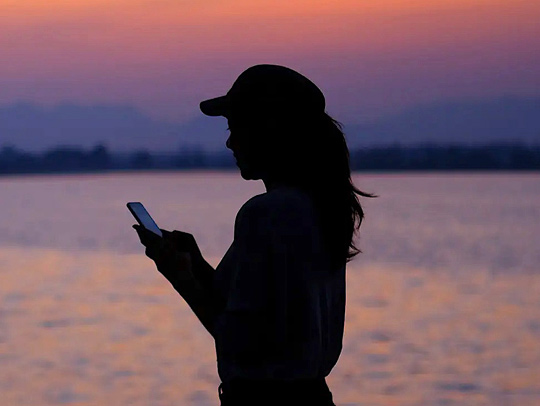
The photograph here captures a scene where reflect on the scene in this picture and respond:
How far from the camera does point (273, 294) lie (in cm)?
299

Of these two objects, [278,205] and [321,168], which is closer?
[278,205]

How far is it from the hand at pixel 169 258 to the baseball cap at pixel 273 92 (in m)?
0.39

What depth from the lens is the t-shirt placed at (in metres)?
2.97

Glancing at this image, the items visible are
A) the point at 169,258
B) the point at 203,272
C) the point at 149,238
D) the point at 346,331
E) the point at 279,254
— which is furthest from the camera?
the point at 346,331

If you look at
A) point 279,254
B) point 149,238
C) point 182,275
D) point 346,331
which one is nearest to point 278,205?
point 279,254

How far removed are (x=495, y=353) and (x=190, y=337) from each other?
3.90 metres

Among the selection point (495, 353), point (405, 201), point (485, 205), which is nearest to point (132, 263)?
point (495, 353)

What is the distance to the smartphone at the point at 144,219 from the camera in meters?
3.37

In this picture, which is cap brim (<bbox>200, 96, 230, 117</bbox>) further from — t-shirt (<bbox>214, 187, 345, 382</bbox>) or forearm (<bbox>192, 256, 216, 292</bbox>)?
forearm (<bbox>192, 256, 216, 292</bbox>)

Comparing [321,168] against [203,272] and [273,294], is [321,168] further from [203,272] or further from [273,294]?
[203,272]

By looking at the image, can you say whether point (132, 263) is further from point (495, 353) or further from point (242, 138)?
point (242, 138)

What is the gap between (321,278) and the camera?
121 inches

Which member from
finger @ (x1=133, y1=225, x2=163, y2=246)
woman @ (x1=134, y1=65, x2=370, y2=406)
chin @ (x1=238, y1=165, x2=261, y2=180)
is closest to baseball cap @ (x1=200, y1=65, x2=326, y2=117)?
woman @ (x1=134, y1=65, x2=370, y2=406)

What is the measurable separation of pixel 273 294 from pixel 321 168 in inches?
14.7
